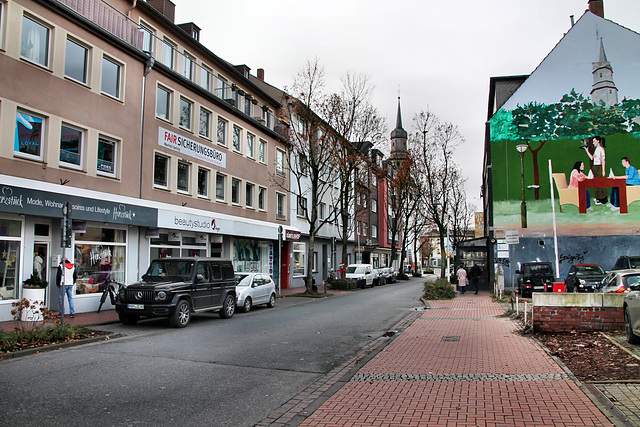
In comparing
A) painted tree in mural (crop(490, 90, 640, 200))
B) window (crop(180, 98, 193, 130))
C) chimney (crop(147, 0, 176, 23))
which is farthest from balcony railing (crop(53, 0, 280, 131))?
painted tree in mural (crop(490, 90, 640, 200))

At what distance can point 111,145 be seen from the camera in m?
18.2

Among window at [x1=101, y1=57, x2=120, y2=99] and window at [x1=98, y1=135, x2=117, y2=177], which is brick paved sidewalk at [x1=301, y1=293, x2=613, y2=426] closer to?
window at [x1=98, y1=135, x2=117, y2=177]

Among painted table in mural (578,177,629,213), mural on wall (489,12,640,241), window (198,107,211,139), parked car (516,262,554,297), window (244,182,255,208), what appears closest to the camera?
parked car (516,262,554,297)

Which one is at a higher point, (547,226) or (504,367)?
(547,226)

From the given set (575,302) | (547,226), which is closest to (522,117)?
(547,226)

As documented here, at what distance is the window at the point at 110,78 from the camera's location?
17969 mm

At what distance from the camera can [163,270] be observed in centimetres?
1427

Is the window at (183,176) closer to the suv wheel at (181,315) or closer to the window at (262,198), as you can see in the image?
the window at (262,198)

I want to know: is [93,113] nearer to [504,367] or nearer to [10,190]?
[10,190]

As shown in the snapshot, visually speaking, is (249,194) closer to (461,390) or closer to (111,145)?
(111,145)

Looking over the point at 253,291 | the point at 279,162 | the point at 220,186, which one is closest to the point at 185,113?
the point at 220,186

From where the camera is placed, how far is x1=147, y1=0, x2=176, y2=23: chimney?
23672 mm

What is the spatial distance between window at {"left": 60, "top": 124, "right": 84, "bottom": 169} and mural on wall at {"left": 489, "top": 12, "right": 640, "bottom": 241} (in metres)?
23.4

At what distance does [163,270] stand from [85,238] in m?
4.24
